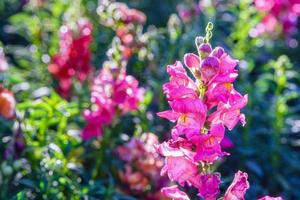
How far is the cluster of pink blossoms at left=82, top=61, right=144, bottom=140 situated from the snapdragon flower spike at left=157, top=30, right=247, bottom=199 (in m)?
1.30

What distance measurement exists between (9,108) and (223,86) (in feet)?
5.05

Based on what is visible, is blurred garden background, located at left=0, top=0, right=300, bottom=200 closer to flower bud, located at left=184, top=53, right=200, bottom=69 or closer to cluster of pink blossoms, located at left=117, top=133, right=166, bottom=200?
cluster of pink blossoms, located at left=117, top=133, right=166, bottom=200

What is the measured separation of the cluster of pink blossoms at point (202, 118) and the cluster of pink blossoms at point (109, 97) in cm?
130

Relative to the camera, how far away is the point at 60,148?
3637mm

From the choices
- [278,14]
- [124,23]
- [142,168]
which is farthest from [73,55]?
[278,14]

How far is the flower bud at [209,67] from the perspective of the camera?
226 centimetres

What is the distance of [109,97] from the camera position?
368 centimetres

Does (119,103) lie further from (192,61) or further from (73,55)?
(192,61)

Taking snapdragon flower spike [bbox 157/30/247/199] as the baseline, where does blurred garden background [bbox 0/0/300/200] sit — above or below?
below

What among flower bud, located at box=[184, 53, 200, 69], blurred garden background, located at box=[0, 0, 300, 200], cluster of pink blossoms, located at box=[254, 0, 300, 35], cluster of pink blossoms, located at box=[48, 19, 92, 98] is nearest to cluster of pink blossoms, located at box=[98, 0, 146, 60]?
blurred garden background, located at box=[0, 0, 300, 200]

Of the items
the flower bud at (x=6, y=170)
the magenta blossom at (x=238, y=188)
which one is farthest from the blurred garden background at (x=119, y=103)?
the magenta blossom at (x=238, y=188)

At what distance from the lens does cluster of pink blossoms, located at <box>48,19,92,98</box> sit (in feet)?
13.9

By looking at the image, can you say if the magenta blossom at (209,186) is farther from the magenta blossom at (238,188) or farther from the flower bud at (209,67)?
the flower bud at (209,67)

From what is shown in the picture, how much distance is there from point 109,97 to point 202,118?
141 cm
